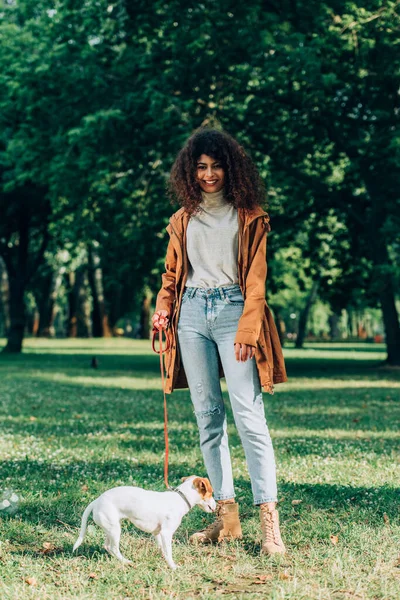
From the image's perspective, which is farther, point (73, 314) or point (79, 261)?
point (73, 314)

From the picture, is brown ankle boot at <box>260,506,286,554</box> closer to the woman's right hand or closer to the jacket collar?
the woman's right hand

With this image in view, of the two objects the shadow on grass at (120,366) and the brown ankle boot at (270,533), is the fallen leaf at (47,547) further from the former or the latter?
the shadow on grass at (120,366)

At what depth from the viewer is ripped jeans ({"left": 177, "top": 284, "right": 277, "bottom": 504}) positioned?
475 cm

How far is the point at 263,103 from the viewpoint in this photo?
20.2 metres

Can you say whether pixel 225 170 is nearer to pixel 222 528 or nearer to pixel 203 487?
pixel 203 487

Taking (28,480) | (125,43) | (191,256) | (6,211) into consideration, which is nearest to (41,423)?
(28,480)

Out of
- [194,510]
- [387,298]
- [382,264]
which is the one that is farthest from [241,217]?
[387,298]

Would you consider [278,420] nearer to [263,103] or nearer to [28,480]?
[28,480]

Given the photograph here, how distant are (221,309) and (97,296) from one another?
38.4 metres

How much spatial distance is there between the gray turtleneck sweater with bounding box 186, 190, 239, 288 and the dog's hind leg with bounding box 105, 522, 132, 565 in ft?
4.96

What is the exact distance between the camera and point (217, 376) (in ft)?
16.1

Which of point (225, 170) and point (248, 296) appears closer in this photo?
point (248, 296)

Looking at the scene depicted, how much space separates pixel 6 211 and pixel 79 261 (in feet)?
34.0

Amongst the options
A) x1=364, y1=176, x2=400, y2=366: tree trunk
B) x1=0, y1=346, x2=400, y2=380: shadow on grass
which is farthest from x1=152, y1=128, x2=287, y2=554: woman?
x1=0, y1=346, x2=400, y2=380: shadow on grass
